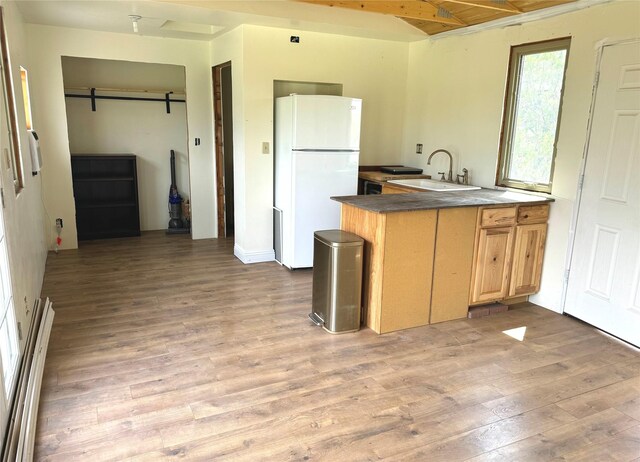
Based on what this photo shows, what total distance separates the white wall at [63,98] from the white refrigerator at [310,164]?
1.40m

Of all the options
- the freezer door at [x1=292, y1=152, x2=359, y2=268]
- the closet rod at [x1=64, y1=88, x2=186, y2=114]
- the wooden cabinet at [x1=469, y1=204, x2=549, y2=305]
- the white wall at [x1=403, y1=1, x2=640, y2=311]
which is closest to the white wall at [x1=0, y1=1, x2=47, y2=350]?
the closet rod at [x1=64, y1=88, x2=186, y2=114]

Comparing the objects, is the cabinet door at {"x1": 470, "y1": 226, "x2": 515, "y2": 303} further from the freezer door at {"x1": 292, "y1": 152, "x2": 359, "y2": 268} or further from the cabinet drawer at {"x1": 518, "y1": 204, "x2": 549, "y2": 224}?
the freezer door at {"x1": 292, "y1": 152, "x2": 359, "y2": 268}

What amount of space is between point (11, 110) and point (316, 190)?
102 inches

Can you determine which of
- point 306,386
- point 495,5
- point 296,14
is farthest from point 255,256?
point 495,5

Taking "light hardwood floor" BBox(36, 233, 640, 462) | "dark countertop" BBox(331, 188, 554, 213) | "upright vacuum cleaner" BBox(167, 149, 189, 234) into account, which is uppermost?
"dark countertop" BBox(331, 188, 554, 213)

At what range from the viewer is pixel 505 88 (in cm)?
411

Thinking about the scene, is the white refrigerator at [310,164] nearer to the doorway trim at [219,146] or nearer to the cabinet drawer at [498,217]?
the doorway trim at [219,146]

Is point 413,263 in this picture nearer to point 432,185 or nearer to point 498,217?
point 498,217

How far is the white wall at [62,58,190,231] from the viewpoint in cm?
579

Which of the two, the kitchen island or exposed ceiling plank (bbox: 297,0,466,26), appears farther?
exposed ceiling plank (bbox: 297,0,466,26)

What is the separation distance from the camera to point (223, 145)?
591cm

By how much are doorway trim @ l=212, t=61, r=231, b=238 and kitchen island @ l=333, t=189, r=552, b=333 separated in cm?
274

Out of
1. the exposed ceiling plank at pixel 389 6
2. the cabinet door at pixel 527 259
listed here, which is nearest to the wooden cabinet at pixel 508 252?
the cabinet door at pixel 527 259

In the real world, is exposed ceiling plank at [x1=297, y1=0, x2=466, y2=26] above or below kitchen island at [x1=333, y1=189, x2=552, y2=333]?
above
